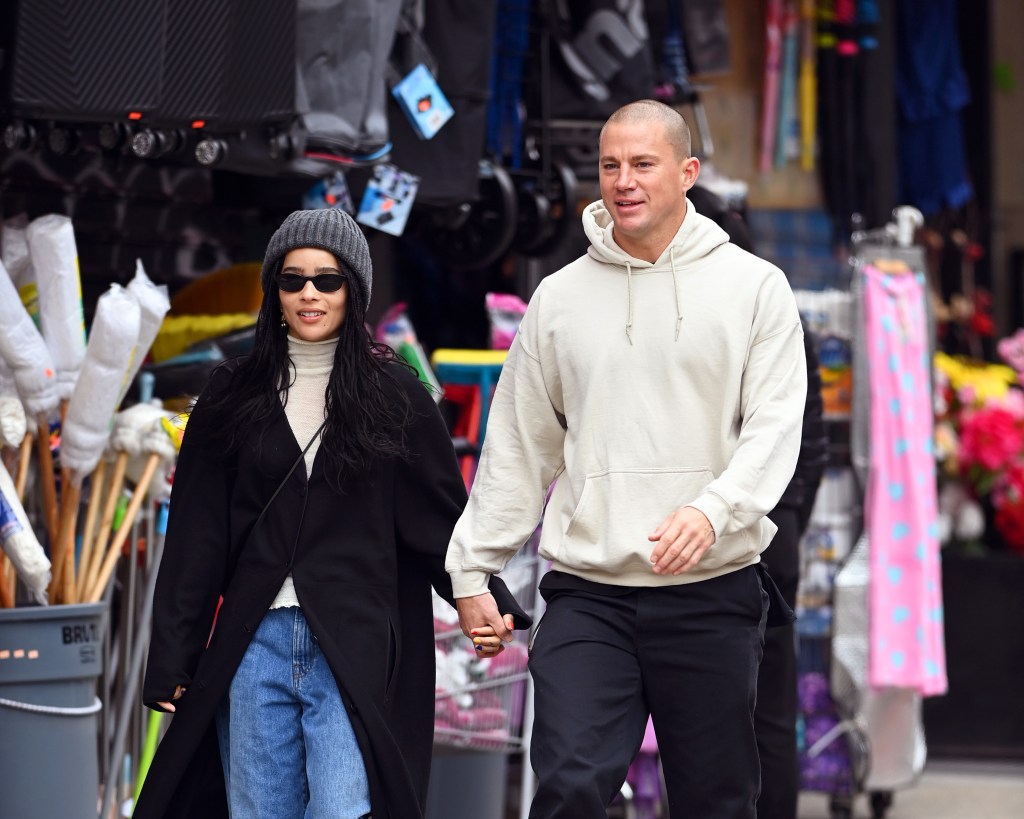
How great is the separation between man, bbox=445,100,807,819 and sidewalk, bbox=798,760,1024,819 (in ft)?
12.4

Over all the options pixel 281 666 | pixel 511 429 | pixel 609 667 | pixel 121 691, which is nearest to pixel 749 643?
pixel 609 667

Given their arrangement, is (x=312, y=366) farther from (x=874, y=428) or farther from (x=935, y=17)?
(x=935, y=17)

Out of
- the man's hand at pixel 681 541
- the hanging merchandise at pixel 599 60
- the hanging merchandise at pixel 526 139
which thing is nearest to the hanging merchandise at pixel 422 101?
the hanging merchandise at pixel 526 139

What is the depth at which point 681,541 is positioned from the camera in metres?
3.63

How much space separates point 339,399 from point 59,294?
1.13m

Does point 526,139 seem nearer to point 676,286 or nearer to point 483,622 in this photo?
point 676,286

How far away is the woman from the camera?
3859mm

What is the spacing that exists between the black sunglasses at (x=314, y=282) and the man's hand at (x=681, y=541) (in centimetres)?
89

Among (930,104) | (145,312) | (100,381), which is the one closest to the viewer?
(100,381)

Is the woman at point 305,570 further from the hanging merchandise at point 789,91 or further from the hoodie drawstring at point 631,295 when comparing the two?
the hanging merchandise at point 789,91

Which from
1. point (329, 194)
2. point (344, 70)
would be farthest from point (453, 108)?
point (344, 70)

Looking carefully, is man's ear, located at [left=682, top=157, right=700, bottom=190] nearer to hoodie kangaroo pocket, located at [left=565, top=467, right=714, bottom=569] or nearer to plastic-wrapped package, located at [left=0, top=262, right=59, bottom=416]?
hoodie kangaroo pocket, located at [left=565, top=467, right=714, bottom=569]

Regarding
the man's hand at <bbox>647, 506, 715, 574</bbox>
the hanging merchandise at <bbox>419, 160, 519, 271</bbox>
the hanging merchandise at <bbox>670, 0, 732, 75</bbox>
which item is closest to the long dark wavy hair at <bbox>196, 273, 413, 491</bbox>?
the man's hand at <bbox>647, 506, 715, 574</bbox>

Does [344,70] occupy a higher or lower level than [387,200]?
higher
